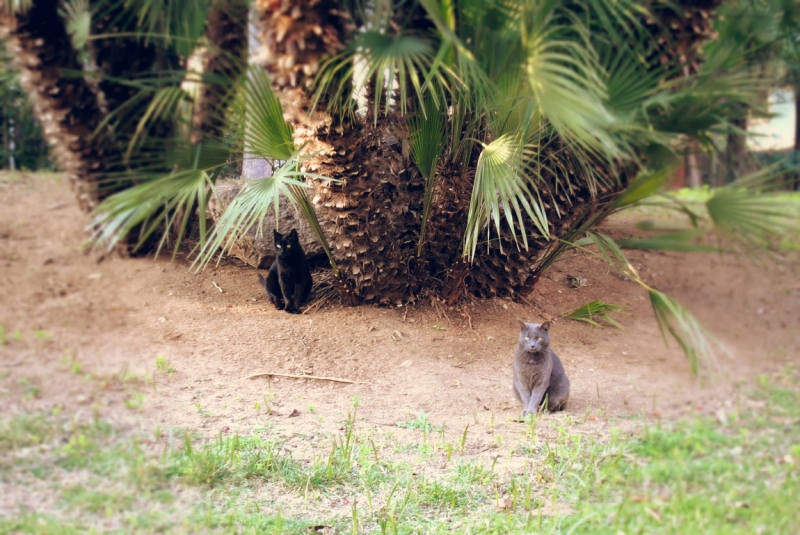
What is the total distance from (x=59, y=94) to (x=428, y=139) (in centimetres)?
239

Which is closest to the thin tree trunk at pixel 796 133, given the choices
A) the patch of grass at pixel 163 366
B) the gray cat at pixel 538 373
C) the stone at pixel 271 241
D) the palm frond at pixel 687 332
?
the palm frond at pixel 687 332

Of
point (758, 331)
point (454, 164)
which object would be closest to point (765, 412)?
point (758, 331)

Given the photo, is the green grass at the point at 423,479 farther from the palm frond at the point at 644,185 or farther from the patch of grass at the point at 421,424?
the palm frond at the point at 644,185

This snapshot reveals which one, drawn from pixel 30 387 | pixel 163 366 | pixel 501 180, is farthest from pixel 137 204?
pixel 501 180

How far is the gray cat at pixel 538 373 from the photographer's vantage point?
12.6 feet

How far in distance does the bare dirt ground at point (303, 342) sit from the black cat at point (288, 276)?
15cm

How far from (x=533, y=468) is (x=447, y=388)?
1005 millimetres

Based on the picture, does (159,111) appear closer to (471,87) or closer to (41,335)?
(41,335)

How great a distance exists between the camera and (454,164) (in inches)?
177

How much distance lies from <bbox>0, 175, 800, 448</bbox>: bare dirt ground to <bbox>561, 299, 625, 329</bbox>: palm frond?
10 cm

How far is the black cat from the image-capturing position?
5164 millimetres

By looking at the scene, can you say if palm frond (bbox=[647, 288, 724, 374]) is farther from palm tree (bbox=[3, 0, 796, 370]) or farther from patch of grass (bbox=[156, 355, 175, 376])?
patch of grass (bbox=[156, 355, 175, 376])

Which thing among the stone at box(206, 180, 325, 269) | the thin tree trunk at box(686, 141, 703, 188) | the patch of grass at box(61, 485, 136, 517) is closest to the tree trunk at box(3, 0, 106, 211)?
the patch of grass at box(61, 485, 136, 517)

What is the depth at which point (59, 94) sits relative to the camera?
224 cm
